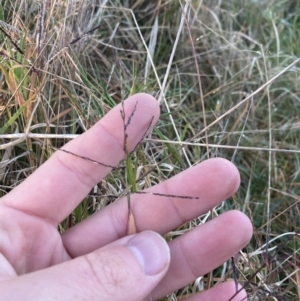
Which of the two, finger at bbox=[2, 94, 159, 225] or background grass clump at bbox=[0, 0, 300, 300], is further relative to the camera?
background grass clump at bbox=[0, 0, 300, 300]

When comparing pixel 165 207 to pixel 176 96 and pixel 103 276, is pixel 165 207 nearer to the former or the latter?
pixel 103 276

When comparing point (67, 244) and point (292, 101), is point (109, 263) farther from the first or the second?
point (292, 101)

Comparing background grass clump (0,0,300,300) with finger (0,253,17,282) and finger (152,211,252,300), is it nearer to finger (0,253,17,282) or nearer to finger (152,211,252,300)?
finger (152,211,252,300)

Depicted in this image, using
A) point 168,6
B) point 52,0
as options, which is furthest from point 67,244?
point 168,6

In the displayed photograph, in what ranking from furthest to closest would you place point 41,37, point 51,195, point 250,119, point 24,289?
point 250,119 → point 41,37 → point 51,195 → point 24,289

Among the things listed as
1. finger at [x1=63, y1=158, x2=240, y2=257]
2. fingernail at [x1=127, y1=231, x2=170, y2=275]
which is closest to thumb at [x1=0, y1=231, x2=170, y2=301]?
fingernail at [x1=127, y1=231, x2=170, y2=275]

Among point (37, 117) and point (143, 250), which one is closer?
point (143, 250)

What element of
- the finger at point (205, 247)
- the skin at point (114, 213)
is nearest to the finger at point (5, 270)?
the skin at point (114, 213)

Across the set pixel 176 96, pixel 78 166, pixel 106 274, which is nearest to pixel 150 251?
pixel 106 274

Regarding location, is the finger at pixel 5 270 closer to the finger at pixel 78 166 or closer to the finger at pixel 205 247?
the finger at pixel 78 166
